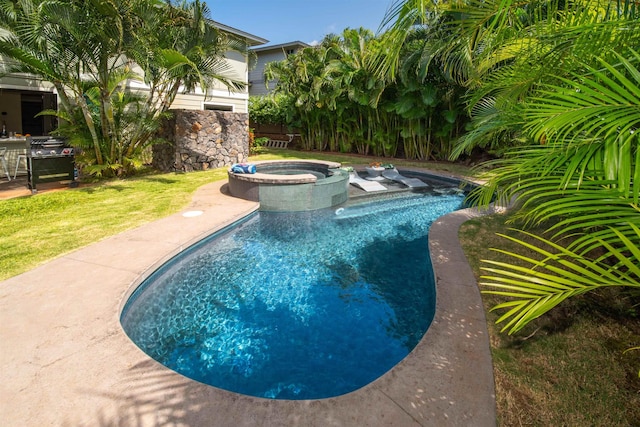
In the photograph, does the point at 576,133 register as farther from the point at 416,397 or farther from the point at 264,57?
the point at 264,57

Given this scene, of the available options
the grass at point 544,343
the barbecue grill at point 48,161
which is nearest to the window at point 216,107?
the barbecue grill at point 48,161

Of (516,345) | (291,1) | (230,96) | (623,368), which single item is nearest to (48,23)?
(230,96)

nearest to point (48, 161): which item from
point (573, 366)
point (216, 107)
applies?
point (216, 107)

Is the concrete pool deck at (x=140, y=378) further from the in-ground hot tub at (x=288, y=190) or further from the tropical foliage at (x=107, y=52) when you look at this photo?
the tropical foliage at (x=107, y=52)

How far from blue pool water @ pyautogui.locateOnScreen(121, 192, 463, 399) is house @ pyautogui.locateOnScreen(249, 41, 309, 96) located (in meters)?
23.0

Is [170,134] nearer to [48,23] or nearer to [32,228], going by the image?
[48,23]

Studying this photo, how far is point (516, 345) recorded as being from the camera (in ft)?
10.3

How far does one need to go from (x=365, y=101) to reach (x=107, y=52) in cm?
1021

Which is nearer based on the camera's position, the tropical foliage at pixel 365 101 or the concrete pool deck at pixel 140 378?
the concrete pool deck at pixel 140 378

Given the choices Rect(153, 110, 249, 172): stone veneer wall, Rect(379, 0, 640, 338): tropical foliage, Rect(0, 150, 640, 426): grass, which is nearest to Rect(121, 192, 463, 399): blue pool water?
Rect(0, 150, 640, 426): grass

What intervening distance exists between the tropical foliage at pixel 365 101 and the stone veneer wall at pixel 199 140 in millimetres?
5414

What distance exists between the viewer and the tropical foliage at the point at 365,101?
1405cm

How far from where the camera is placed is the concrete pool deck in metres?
2.25

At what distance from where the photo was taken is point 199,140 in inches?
477
